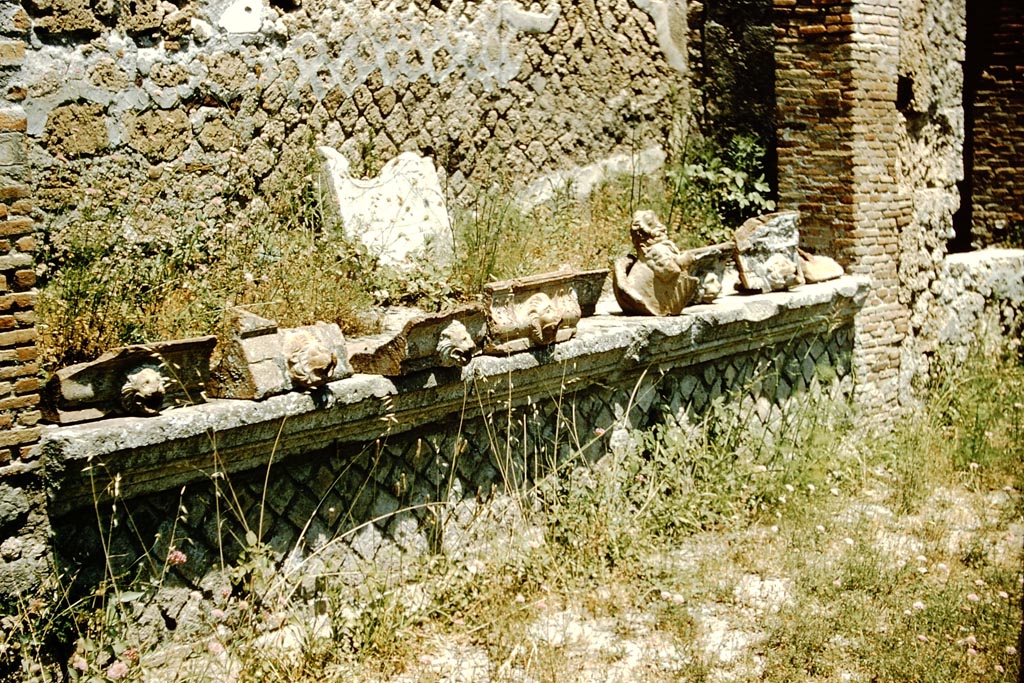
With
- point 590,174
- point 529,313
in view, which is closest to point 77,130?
point 529,313

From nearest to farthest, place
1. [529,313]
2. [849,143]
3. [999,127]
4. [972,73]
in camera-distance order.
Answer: [529,313] < [849,143] < [999,127] < [972,73]

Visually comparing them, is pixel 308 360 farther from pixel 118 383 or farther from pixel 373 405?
pixel 118 383

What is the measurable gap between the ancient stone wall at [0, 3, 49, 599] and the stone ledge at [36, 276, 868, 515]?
0.28 ft

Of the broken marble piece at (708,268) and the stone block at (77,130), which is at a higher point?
the stone block at (77,130)

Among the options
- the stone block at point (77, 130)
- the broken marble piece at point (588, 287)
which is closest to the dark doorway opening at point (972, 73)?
the broken marble piece at point (588, 287)

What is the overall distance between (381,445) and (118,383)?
1.27 metres

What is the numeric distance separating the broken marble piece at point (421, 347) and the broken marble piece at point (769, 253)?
2.83 meters

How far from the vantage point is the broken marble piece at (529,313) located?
5305 millimetres

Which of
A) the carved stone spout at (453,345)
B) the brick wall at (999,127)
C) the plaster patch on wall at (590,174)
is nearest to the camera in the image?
the carved stone spout at (453,345)

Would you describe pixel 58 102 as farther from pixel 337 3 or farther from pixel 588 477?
pixel 588 477

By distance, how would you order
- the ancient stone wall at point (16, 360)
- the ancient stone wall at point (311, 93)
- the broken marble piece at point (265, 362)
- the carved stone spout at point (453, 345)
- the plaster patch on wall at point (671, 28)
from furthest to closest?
the plaster patch on wall at point (671, 28), the ancient stone wall at point (311, 93), the carved stone spout at point (453, 345), the broken marble piece at point (265, 362), the ancient stone wall at point (16, 360)

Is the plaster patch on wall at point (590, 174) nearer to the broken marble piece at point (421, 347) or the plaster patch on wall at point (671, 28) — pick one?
the plaster patch on wall at point (671, 28)

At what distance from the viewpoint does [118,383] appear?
4.23m

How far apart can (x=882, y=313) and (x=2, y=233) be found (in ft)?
20.7
